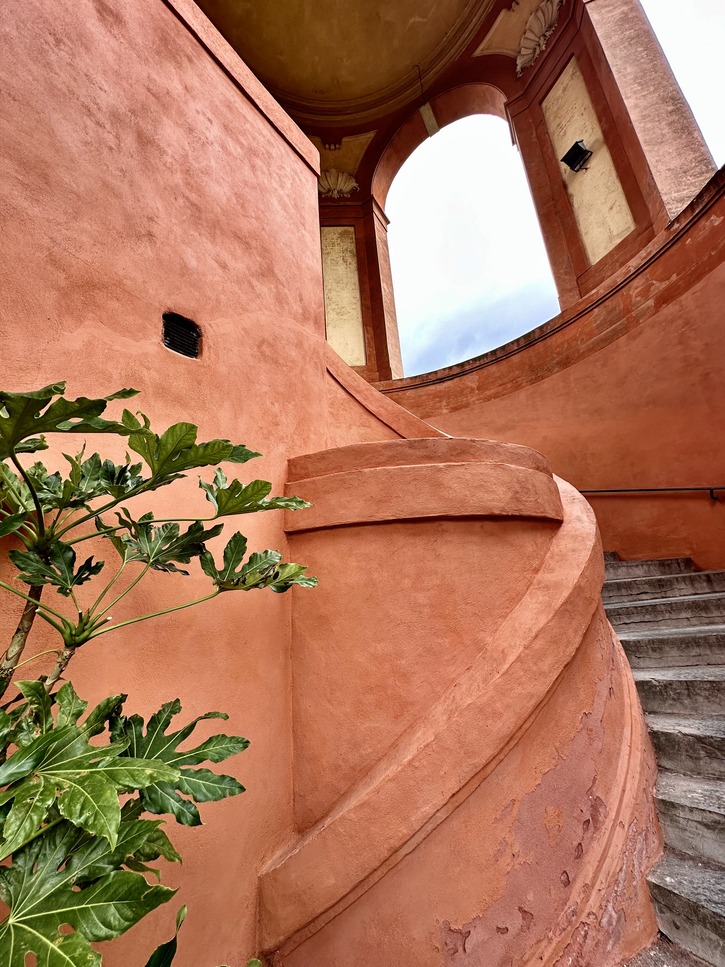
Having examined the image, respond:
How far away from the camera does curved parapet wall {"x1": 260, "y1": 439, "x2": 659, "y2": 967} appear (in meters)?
1.41

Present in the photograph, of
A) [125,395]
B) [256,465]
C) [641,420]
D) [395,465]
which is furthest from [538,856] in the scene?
[641,420]

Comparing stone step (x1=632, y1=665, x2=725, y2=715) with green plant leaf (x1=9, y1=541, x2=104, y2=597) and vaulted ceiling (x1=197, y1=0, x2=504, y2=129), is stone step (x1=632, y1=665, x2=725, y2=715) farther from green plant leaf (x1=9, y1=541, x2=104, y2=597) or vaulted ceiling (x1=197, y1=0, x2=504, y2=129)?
vaulted ceiling (x1=197, y1=0, x2=504, y2=129)

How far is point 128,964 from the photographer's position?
1185mm

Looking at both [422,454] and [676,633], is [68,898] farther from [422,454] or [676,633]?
[676,633]

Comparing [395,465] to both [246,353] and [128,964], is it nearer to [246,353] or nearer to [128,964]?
[246,353]

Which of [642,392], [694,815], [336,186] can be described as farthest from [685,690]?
[336,186]

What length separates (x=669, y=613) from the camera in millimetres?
2688

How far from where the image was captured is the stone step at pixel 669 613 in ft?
8.46

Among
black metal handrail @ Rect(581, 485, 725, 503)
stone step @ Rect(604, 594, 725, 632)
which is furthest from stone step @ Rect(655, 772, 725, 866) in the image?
black metal handrail @ Rect(581, 485, 725, 503)

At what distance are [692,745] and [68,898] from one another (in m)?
2.14

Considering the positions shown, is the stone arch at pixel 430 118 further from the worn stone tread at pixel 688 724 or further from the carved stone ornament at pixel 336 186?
the worn stone tread at pixel 688 724

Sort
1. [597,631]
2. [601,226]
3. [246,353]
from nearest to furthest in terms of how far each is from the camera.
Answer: [597,631] → [246,353] → [601,226]

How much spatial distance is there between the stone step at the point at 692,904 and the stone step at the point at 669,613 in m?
1.32

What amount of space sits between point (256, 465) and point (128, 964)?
150 centimetres
